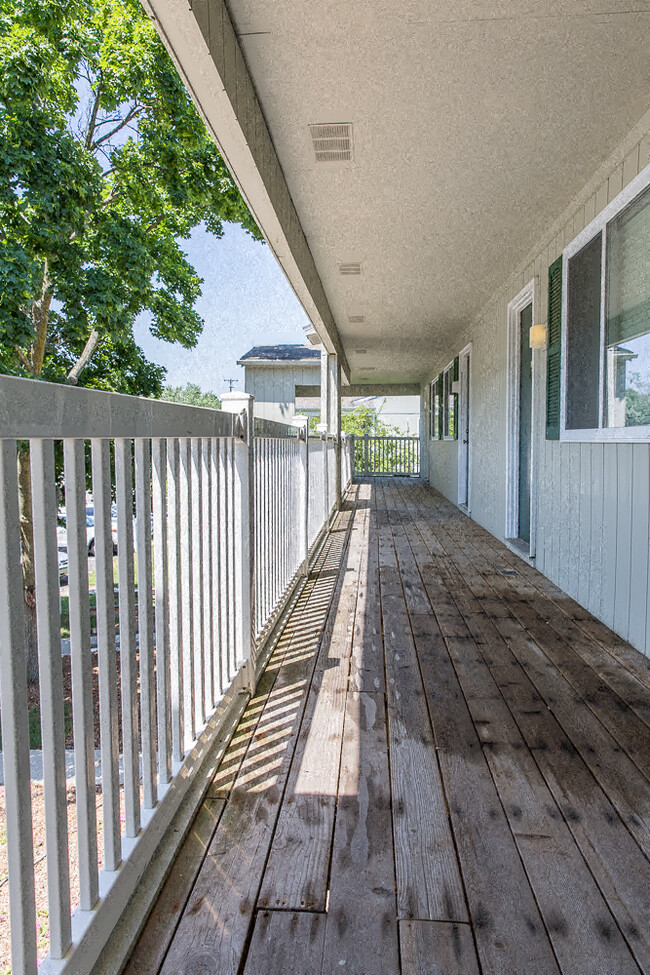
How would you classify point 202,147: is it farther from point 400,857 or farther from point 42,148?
point 400,857

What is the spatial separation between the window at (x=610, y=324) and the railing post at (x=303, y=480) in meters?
1.54

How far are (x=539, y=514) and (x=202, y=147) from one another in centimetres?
723

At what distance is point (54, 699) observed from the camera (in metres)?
0.89

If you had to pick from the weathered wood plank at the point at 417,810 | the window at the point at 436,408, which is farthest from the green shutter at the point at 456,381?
the weathered wood plank at the point at 417,810

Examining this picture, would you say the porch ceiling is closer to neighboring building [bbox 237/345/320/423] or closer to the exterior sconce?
the exterior sconce

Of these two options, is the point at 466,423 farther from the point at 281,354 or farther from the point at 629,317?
the point at 281,354

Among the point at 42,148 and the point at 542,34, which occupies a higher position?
the point at 42,148

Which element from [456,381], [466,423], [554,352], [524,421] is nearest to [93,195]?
[456,381]

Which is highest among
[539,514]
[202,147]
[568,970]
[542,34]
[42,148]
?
[202,147]

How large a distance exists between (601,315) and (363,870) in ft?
9.06

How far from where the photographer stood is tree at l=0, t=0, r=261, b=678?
6.21m

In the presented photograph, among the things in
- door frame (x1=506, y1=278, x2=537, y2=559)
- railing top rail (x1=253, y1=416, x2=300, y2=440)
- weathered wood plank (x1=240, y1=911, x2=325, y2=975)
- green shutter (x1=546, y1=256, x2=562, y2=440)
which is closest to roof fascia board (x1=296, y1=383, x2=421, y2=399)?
door frame (x1=506, y1=278, x2=537, y2=559)

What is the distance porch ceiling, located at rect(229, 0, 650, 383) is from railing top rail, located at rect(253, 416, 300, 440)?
52.1 inches

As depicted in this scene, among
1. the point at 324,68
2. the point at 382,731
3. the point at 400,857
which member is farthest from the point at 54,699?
the point at 324,68
